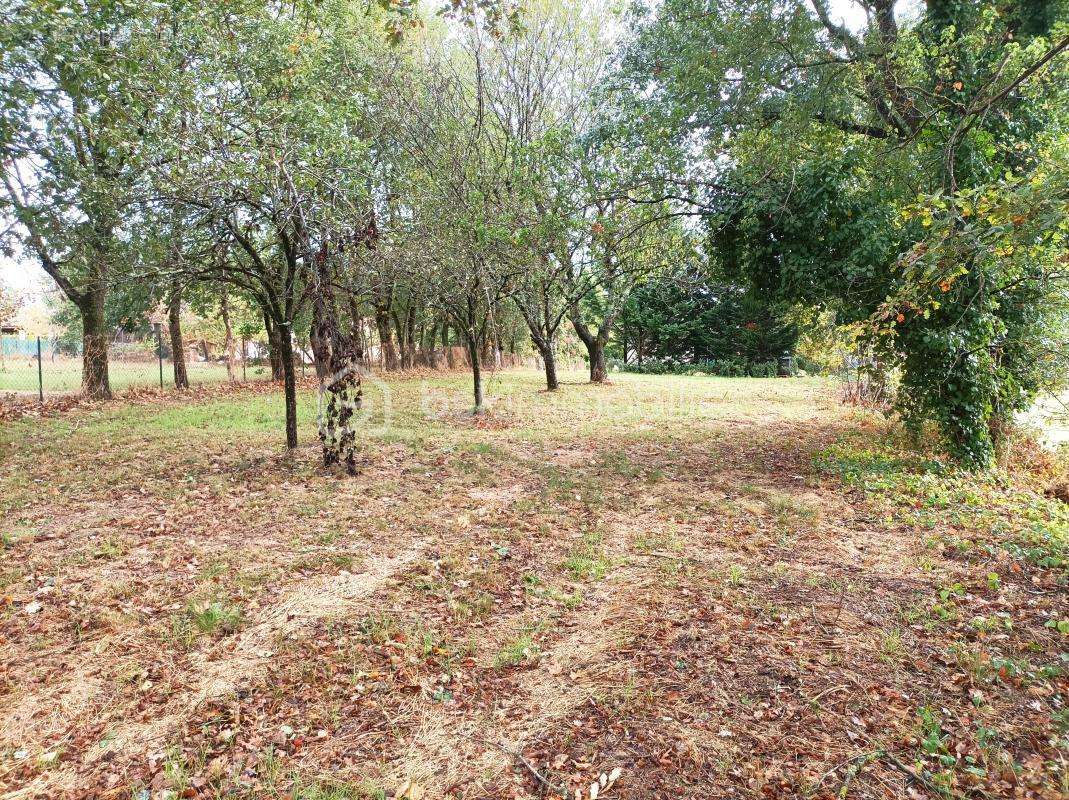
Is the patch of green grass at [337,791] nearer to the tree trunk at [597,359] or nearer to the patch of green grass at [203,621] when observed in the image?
the patch of green grass at [203,621]

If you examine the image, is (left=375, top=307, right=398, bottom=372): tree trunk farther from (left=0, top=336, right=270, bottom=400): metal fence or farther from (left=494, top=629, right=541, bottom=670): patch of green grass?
(left=494, top=629, right=541, bottom=670): patch of green grass

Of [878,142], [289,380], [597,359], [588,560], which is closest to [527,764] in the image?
[588,560]

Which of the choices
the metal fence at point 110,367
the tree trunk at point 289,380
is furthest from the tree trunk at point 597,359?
the tree trunk at point 289,380

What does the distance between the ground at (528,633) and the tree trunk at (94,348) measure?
7.80 metres

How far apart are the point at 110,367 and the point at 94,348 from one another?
11092 mm

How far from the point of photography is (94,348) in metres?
13.9

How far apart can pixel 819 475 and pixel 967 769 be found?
5747mm

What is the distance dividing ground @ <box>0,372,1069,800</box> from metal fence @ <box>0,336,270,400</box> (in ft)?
40.8

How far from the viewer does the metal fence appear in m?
17.6

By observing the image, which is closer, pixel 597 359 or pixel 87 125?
pixel 87 125

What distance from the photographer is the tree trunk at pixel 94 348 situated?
13.9 metres

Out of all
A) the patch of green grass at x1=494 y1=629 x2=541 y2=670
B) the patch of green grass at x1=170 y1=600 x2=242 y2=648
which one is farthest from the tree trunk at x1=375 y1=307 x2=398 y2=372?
the patch of green grass at x1=494 y1=629 x2=541 y2=670

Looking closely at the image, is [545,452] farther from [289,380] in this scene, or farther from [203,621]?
[203,621]

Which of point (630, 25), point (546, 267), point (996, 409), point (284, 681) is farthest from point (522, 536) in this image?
point (630, 25)
